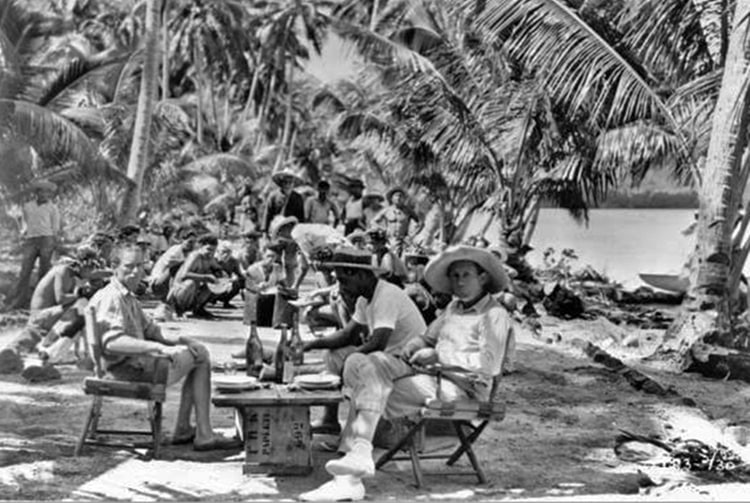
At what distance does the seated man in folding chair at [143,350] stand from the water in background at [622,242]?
16.7 meters

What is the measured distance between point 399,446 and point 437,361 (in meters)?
0.53

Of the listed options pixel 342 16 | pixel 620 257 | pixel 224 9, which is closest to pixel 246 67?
pixel 224 9

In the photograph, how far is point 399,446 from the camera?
5.32 metres

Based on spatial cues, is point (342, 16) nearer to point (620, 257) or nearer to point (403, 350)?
point (620, 257)

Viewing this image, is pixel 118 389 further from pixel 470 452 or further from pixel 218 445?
pixel 470 452

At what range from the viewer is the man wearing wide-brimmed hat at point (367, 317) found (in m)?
5.44

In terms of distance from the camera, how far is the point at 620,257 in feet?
145

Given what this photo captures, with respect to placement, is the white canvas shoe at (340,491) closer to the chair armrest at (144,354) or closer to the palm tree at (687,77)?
the chair armrest at (144,354)

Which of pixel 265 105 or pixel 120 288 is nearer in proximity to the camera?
pixel 120 288

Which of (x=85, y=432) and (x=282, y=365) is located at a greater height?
(x=282, y=365)

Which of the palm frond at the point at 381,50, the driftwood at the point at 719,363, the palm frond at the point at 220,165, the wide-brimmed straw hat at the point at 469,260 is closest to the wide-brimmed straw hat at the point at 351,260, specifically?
the wide-brimmed straw hat at the point at 469,260

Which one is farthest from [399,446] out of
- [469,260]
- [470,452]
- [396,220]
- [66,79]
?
[66,79]

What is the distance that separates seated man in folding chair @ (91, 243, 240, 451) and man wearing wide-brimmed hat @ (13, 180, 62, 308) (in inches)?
258

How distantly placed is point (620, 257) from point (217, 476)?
40.9 m
